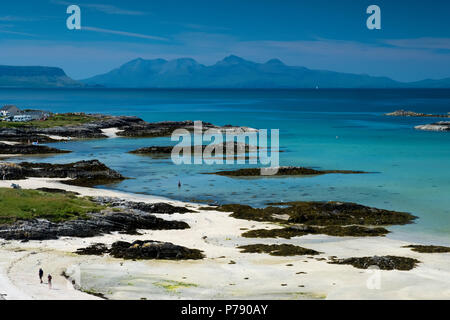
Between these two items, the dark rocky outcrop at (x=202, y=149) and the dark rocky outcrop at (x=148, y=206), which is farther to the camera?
the dark rocky outcrop at (x=202, y=149)

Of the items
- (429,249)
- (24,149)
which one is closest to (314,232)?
(429,249)

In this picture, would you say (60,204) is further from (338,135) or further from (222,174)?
(338,135)

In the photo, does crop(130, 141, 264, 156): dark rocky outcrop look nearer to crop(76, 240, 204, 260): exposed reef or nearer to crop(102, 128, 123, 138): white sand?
crop(102, 128, 123, 138): white sand

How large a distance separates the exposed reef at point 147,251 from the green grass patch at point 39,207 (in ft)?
20.6

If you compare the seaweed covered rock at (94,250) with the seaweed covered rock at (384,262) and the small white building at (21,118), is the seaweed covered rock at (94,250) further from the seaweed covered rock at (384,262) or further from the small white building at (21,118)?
the small white building at (21,118)

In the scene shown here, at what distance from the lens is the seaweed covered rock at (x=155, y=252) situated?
34.1 m

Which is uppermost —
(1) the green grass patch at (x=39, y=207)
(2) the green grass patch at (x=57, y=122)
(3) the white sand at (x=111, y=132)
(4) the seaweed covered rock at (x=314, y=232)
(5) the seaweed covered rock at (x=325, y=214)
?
(2) the green grass patch at (x=57, y=122)

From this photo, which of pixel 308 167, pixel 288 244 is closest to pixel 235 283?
pixel 288 244

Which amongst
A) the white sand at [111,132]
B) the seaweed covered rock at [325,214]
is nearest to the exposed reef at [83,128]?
the white sand at [111,132]

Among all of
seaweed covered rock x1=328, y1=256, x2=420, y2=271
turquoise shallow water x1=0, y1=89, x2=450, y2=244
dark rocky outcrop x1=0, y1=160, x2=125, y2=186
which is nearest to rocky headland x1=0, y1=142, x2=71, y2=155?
turquoise shallow water x1=0, y1=89, x2=450, y2=244

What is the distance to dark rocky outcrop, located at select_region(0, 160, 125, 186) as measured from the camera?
2356 inches

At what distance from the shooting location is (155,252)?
1350 inches

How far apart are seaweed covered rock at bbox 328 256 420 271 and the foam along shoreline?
52 cm

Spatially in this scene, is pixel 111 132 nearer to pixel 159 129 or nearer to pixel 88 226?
pixel 159 129
